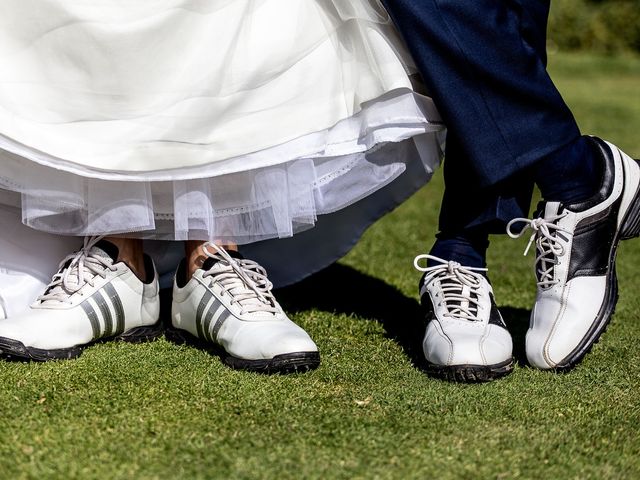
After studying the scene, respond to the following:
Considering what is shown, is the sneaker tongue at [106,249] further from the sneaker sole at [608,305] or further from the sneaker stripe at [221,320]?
the sneaker sole at [608,305]

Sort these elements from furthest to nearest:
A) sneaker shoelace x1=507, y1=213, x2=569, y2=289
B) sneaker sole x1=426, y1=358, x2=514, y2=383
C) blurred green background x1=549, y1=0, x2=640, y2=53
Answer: blurred green background x1=549, y1=0, x2=640, y2=53
sneaker shoelace x1=507, y1=213, x2=569, y2=289
sneaker sole x1=426, y1=358, x2=514, y2=383

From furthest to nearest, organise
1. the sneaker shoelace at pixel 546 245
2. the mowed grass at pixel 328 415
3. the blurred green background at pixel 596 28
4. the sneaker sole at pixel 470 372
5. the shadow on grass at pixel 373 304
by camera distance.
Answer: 1. the blurred green background at pixel 596 28
2. the shadow on grass at pixel 373 304
3. the sneaker shoelace at pixel 546 245
4. the sneaker sole at pixel 470 372
5. the mowed grass at pixel 328 415

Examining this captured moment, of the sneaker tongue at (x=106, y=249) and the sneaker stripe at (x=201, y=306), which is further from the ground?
the sneaker tongue at (x=106, y=249)

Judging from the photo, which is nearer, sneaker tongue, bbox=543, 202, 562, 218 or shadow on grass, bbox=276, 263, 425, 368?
sneaker tongue, bbox=543, 202, 562, 218

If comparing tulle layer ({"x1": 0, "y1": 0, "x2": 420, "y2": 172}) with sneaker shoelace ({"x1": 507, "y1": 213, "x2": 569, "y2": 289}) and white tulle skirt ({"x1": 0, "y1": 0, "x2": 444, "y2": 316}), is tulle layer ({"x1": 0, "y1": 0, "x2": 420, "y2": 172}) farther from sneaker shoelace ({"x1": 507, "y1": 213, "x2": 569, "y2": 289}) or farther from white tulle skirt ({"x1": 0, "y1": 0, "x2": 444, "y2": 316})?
sneaker shoelace ({"x1": 507, "y1": 213, "x2": 569, "y2": 289})

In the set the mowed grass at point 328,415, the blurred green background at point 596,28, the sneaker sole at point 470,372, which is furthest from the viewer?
the blurred green background at point 596,28

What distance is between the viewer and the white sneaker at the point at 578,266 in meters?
1.67

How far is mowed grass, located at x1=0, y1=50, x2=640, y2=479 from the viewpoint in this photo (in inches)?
49.4

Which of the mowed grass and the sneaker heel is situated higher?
the sneaker heel

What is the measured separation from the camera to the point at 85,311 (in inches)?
67.2

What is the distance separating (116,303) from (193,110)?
41 centimetres

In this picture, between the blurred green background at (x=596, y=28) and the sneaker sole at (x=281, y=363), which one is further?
the blurred green background at (x=596, y=28)

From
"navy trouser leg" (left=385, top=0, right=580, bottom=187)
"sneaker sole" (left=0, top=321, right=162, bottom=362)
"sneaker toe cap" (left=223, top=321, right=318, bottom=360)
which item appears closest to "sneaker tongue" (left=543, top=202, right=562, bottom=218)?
"navy trouser leg" (left=385, top=0, right=580, bottom=187)

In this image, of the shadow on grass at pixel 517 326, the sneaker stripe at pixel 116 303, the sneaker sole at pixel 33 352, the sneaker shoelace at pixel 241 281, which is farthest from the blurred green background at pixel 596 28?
the sneaker sole at pixel 33 352
